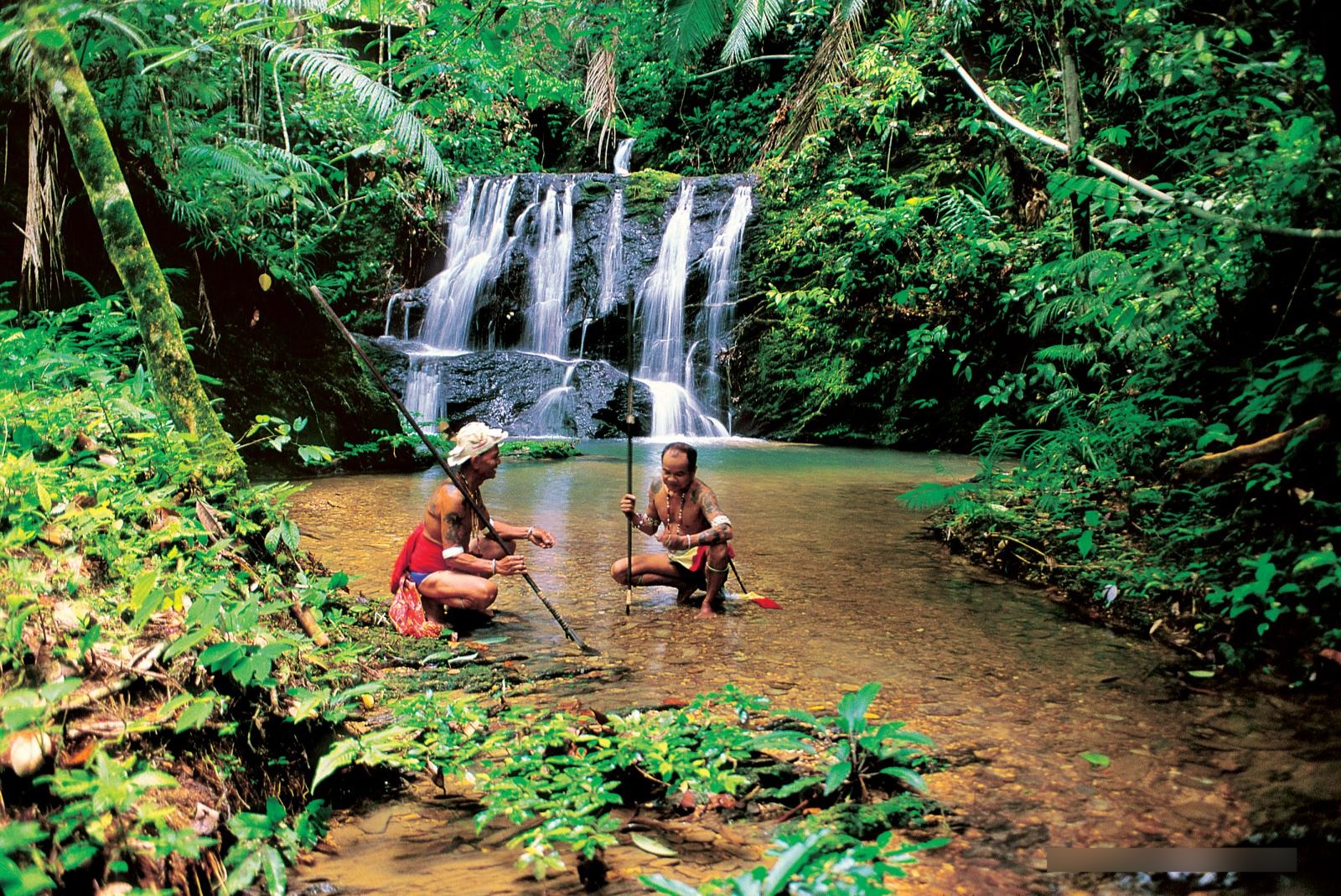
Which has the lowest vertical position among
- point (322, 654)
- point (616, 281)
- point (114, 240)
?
point (322, 654)

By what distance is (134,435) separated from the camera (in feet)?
10.3

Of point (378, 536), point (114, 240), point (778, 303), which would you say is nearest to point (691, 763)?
point (114, 240)

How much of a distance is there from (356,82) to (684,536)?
556 centimetres

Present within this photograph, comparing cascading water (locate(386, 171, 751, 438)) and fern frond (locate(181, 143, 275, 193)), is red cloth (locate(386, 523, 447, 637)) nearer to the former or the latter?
fern frond (locate(181, 143, 275, 193))

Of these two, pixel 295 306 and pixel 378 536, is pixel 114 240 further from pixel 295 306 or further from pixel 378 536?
pixel 295 306

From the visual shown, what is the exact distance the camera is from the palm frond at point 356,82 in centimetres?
674

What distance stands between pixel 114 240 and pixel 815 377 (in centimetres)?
1266

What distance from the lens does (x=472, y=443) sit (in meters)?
4.58

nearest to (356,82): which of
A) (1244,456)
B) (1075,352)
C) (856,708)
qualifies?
(1075,352)

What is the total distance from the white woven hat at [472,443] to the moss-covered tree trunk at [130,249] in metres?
1.02

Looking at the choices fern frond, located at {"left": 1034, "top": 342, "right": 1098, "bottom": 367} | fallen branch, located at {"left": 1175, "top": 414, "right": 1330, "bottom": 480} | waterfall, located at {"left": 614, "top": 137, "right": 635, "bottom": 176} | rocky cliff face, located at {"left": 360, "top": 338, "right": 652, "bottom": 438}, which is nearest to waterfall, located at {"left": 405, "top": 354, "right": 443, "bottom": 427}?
rocky cliff face, located at {"left": 360, "top": 338, "right": 652, "bottom": 438}

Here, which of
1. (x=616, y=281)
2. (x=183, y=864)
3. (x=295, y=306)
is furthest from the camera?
(x=616, y=281)

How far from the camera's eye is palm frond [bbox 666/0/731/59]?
18.4 feet

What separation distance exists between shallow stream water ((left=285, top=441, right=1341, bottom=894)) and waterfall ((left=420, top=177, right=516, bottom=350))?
1064 centimetres
